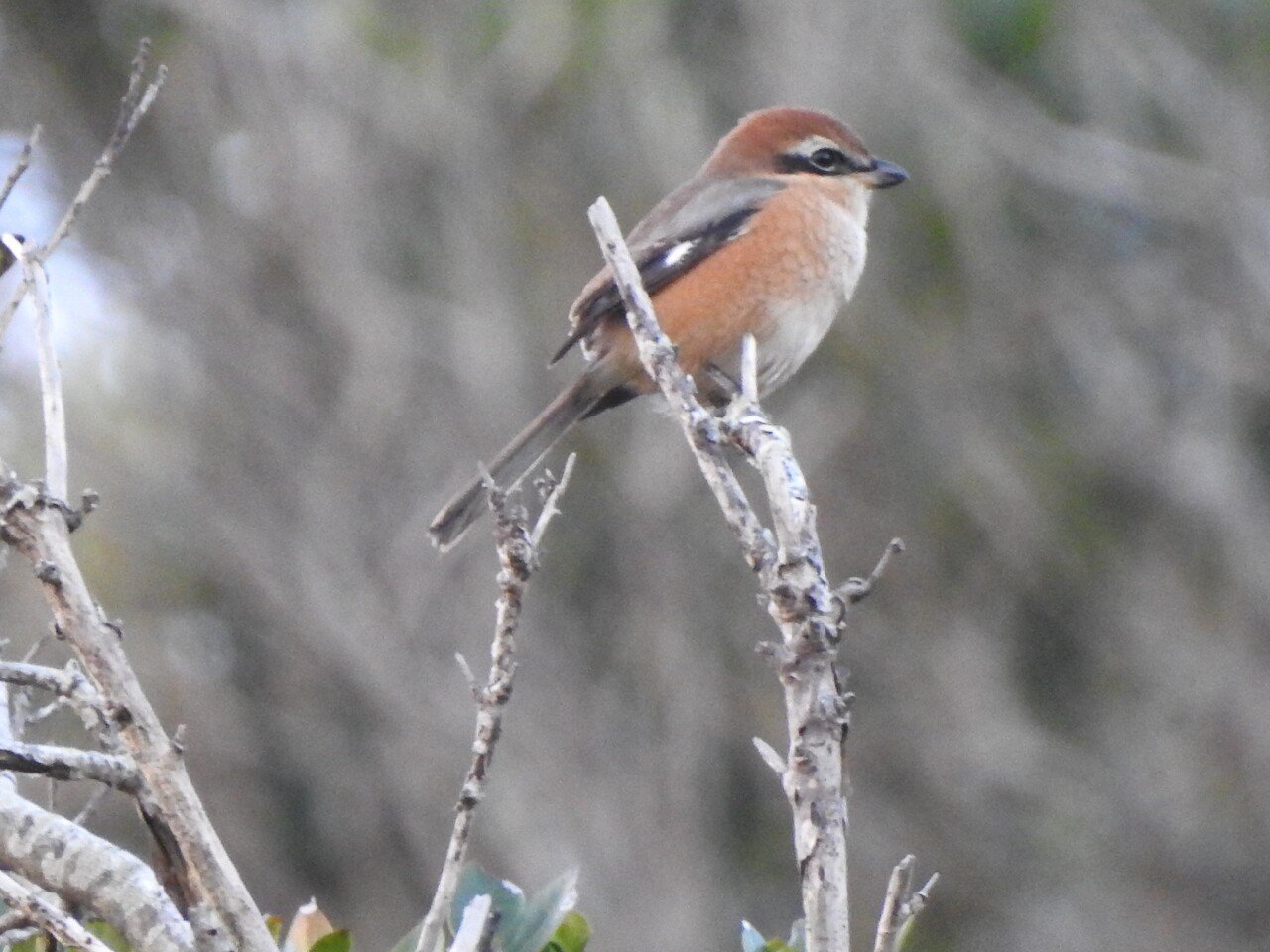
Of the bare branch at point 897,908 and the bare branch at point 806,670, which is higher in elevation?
the bare branch at point 806,670

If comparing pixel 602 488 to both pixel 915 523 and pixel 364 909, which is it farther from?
pixel 364 909

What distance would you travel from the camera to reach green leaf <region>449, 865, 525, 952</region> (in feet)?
7.48

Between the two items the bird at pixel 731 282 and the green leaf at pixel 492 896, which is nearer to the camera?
the green leaf at pixel 492 896

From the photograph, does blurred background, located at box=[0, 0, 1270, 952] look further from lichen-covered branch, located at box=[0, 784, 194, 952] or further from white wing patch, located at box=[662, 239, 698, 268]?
lichen-covered branch, located at box=[0, 784, 194, 952]

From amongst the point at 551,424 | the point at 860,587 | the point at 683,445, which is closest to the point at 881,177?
the point at 551,424

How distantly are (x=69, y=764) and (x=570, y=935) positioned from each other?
24.9 inches

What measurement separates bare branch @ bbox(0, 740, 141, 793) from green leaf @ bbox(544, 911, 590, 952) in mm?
540

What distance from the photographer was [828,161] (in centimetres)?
532

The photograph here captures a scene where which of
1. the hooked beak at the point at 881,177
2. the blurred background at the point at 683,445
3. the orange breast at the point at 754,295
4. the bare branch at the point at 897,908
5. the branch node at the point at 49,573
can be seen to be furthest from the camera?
the blurred background at the point at 683,445

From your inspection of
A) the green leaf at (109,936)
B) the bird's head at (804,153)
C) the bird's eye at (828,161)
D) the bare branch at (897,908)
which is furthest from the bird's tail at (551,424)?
the bare branch at (897,908)

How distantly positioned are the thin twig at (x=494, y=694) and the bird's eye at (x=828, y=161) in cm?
318

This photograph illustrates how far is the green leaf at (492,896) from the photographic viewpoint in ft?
7.48

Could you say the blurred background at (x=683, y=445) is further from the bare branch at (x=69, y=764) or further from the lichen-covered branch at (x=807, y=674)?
→ the bare branch at (x=69, y=764)

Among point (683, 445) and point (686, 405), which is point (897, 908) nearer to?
point (686, 405)
